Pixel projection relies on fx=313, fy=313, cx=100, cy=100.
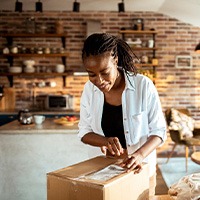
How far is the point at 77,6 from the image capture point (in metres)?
4.49

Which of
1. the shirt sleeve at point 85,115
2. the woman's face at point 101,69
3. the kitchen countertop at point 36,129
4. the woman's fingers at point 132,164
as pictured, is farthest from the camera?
the kitchen countertop at point 36,129

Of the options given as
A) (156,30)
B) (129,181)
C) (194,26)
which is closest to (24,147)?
(129,181)

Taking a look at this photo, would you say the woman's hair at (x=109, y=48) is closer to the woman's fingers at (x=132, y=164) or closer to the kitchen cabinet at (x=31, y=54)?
the woman's fingers at (x=132, y=164)

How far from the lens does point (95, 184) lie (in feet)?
2.93

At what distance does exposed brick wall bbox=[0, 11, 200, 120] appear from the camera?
216 inches

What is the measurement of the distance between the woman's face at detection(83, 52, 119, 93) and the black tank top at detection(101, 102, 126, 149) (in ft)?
0.73

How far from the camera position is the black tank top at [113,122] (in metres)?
1.43

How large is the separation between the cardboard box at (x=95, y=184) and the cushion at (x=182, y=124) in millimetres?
3637

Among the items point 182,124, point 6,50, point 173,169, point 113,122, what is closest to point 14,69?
point 6,50

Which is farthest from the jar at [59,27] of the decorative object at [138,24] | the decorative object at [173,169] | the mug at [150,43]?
the decorative object at [173,169]

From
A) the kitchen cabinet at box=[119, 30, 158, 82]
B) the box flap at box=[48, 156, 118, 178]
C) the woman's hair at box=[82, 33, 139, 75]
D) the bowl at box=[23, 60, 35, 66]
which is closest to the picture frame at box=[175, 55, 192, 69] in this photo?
the kitchen cabinet at box=[119, 30, 158, 82]

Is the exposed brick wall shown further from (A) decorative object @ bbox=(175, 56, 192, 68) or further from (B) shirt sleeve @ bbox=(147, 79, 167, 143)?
(B) shirt sleeve @ bbox=(147, 79, 167, 143)

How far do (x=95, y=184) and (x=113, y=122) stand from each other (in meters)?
0.57

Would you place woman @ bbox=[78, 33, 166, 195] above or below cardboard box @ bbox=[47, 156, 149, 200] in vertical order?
Result: above
